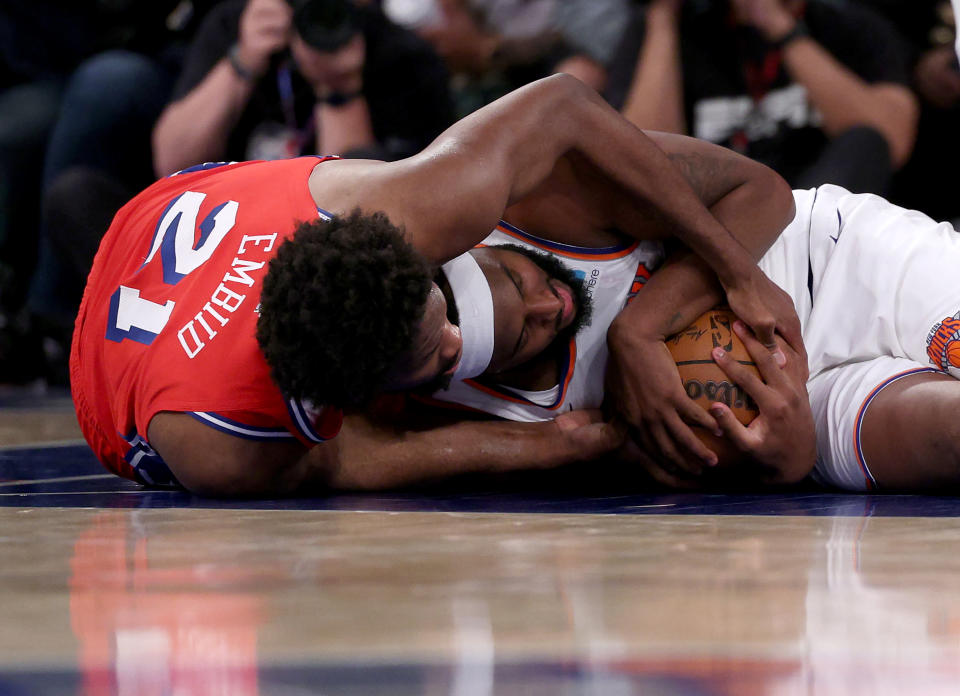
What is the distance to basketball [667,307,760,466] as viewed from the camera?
2.20 meters

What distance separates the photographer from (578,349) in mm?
2338

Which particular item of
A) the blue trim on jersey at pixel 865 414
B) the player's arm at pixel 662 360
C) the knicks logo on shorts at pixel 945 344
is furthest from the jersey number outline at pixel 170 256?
the knicks logo on shorts at pixel 945 344

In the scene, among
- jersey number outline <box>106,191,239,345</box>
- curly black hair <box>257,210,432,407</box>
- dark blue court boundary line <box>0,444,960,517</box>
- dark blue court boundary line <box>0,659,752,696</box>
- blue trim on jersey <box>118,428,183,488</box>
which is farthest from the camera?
blue trim on jersey <box>118,428,183,488</box>

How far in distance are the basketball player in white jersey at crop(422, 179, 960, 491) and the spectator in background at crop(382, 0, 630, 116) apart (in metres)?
2.00

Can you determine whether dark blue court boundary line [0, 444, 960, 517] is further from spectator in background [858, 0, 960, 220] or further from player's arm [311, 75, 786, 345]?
spectator in background [858, 0, 960, 220]

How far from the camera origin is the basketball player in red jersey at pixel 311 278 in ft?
5.99

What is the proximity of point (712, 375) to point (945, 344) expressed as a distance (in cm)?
46

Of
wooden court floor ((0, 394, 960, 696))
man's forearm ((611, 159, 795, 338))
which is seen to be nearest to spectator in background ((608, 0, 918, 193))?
man's forearm ((611, 159, 795, 338))

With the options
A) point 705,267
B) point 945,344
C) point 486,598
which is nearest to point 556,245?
point 705,267

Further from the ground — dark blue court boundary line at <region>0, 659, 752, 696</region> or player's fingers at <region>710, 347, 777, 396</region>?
player's fingers at <region>710, 347, 777, 396</region>

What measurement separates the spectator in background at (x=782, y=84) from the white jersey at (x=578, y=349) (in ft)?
6.05

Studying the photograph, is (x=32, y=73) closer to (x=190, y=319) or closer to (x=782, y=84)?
(x=782, y=84)

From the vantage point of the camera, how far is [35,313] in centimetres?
544

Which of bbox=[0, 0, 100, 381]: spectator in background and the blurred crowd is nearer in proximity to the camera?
the blurred crowd
